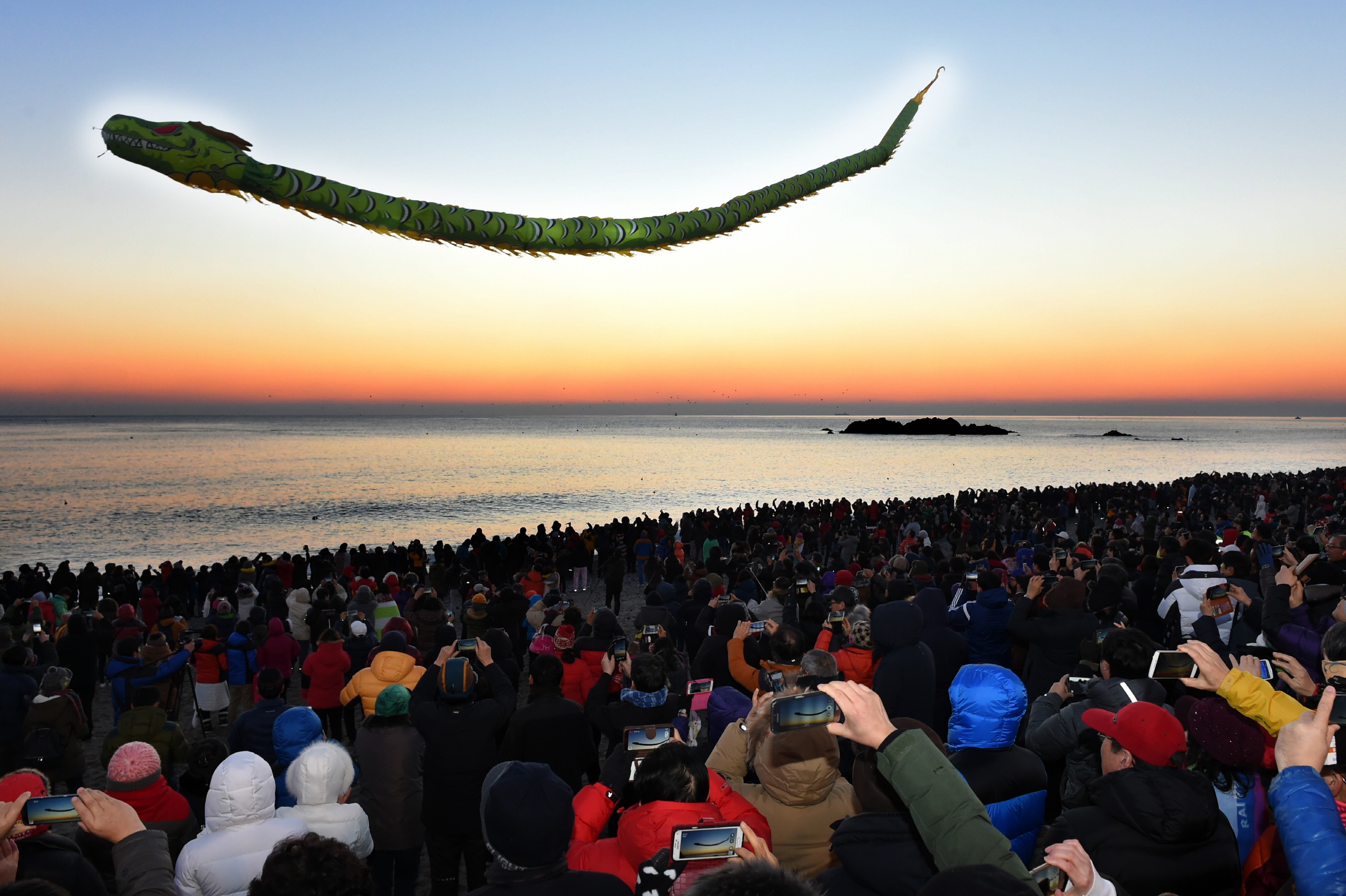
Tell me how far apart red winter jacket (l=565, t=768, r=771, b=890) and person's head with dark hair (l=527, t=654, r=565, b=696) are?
1771mm

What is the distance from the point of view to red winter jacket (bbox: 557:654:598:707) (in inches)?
240

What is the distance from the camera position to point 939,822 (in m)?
1.76

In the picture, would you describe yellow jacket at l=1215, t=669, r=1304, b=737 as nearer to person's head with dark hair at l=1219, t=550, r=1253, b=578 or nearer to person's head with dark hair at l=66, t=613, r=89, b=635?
person's head with dark hair at l=1219, t=550, r=1253, b=578

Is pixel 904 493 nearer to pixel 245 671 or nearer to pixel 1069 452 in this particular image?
pixel 245 671

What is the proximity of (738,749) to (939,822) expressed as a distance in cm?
168

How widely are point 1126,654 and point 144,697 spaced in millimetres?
5861

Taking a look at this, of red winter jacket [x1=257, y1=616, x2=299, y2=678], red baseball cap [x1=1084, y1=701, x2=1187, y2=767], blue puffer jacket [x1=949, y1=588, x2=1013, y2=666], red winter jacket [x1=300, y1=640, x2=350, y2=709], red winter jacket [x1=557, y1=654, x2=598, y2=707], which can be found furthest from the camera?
red winter jacket [x1=257, y1=616, x2=299, y2=678]

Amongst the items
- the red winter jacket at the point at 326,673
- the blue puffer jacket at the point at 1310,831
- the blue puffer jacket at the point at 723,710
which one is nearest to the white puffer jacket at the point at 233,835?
the blue puffer jacket at the point at 723,710

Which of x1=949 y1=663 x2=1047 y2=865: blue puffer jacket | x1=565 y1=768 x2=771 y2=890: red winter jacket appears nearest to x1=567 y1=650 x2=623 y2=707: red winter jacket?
x1=565 y1=768 x2=771 y2=890: red winter jacket

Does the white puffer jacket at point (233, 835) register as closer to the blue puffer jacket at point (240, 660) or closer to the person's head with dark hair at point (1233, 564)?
the blue puffer jacket at point (240, 660)

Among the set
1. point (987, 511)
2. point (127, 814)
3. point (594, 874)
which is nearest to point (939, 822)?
point (594, 874)

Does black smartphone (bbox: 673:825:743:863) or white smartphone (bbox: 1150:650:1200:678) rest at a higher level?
white smartphone (bbox: 1150:650:1200:678)

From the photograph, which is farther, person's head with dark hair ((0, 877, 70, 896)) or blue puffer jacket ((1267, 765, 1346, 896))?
blue puffer jacket ((1267, 765, 1346, 896))

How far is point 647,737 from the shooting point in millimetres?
2832
